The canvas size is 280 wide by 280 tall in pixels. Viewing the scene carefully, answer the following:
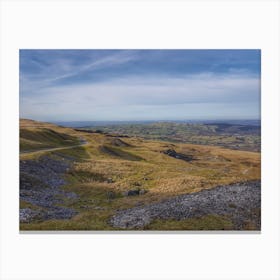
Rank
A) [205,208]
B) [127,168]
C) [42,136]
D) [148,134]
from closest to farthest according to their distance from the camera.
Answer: [205,208], [42,136], [148,134], [127,168]

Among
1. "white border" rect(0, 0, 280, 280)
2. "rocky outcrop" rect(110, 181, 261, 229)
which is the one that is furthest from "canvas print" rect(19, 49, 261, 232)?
"white border" rect(0, 0, 280, 280)

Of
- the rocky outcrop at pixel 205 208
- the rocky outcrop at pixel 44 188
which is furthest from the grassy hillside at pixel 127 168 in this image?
the rocky outcrop at pixel 205 208

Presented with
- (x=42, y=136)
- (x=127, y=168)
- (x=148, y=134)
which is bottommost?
(x=127, y=168)

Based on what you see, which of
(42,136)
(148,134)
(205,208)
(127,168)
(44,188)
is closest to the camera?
(205,208)
